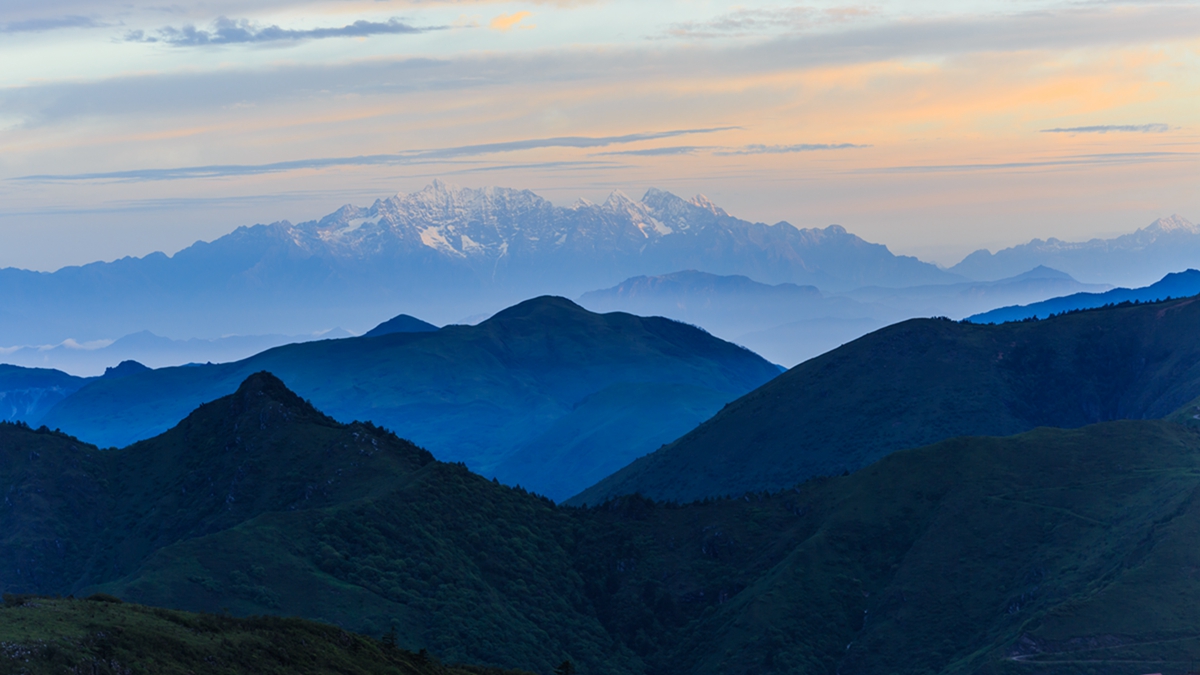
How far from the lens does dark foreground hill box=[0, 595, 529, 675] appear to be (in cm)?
8700

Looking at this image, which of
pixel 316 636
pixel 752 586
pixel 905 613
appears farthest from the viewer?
pixel 752 586

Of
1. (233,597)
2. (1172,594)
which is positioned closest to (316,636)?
(233,597)

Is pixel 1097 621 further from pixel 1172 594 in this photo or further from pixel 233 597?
pixel 233 597

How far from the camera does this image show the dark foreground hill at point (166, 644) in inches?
3425

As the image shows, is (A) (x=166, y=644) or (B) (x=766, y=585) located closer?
(A) (x=166, y=644)

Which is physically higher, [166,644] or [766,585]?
[166,644]

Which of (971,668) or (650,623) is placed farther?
(650,623)

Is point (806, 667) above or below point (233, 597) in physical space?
below

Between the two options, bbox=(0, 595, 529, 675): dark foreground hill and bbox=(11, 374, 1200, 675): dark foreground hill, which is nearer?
bbox=(0, 595, 529, 675): dark foreground hill

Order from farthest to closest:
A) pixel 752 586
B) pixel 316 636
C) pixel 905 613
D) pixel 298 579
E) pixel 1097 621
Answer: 1. pixel 752 586
2. pixel 905 613
3. pixel 298 579
4. pixel 1097 621
5. pixel 316 636

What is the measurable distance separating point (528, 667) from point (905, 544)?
6228 cm

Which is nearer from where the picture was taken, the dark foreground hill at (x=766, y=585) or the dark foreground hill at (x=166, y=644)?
the dark foreground hill at (x=166, y=644)

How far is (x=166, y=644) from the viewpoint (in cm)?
9644

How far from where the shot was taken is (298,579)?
16725 cm
